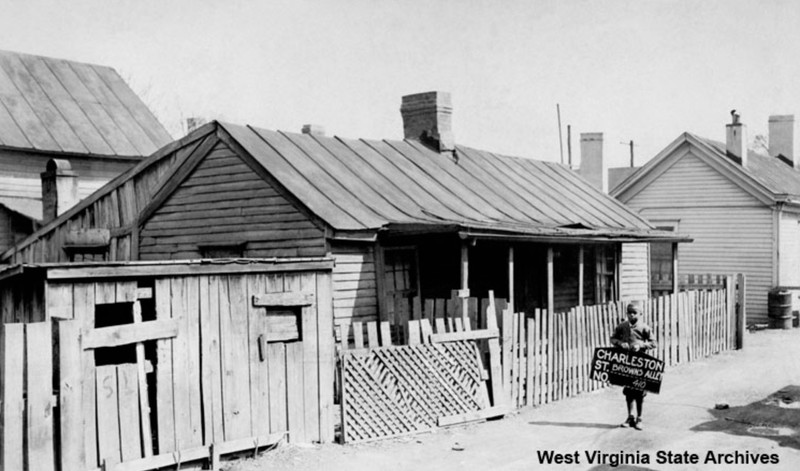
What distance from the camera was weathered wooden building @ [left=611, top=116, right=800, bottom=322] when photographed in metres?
28.0

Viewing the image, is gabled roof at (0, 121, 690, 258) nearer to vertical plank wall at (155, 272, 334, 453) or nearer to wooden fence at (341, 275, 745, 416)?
wooden fence at (341, 275, 745, 416)

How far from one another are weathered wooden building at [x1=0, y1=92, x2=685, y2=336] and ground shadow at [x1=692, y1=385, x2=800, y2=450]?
389cm

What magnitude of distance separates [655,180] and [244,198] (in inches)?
765

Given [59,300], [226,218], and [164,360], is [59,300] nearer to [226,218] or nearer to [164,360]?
[164,360]

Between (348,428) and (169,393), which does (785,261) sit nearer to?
(348,428)

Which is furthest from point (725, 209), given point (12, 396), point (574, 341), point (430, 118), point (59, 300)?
point (12, 396)

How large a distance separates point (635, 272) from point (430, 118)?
708 cm

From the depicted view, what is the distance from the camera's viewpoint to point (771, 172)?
31.7 meters

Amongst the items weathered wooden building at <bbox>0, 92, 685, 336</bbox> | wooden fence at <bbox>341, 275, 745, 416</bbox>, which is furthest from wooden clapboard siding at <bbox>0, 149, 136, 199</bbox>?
wooden fence at <bbox>341, 275, 745, 416</bbox>

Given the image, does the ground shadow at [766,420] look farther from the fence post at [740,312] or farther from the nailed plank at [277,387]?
the fence post at [740,312]

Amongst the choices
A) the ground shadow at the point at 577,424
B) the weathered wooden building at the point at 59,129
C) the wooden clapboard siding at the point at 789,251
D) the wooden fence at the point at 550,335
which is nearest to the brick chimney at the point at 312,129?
the wooden fence at the point at 550,335

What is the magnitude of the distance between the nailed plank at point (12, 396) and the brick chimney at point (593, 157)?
1088 inches

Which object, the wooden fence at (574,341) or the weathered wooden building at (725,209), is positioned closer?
the wooden fence at (574,341)

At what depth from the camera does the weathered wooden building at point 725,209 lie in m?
28.0
